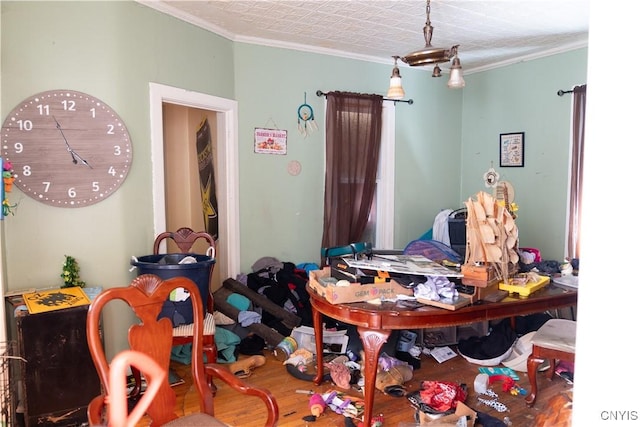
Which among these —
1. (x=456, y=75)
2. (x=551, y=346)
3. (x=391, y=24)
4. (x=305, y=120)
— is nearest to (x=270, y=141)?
(x=305, y=120)

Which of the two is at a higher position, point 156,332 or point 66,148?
point 66,148

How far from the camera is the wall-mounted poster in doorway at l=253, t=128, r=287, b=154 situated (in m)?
4.25

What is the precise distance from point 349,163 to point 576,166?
7.04ft

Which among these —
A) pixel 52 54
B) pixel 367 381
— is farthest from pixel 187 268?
pixel 52 54

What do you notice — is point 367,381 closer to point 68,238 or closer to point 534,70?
point 68,238

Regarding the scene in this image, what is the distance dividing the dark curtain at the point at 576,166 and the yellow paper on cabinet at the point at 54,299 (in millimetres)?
4099

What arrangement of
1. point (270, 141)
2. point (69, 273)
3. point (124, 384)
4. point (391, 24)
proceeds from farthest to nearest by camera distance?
point (270, 141) < point (391, 24) < point (69, 273) < point (124, 384)

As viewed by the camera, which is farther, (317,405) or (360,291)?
(317,405)

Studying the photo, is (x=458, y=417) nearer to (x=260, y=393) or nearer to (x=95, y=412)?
(x=260, y=393)

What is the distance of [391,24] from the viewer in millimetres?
3867

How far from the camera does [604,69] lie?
0.81m

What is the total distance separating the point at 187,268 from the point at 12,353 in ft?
3.33

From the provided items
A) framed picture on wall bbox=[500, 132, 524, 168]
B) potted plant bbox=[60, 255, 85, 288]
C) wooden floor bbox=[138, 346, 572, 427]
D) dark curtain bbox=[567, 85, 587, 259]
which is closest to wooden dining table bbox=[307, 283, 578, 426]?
wooden floor bbox=[138, 346, 572, 427]

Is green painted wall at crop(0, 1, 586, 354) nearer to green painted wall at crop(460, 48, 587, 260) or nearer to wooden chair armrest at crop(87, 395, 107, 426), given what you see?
green painted wall at crop(460, 48, 587, 260)
